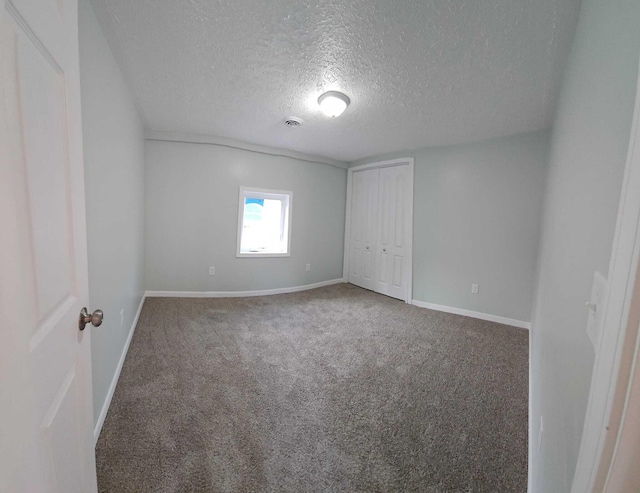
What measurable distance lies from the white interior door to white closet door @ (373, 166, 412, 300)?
3.67 meters

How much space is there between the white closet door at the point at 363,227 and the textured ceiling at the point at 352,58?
1.61 meters

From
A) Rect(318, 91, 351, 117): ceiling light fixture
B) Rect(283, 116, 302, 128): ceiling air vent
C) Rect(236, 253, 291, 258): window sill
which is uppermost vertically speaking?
Rect(283, 116, 302, 128): ceiling air vent

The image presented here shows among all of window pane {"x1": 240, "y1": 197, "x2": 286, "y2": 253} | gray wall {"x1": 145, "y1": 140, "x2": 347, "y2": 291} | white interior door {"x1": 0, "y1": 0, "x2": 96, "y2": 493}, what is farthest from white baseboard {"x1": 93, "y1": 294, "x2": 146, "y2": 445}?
window pane {"x1": 240, "y1": 197, "x2": 286, "y2": 253}

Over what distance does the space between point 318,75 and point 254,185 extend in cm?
221

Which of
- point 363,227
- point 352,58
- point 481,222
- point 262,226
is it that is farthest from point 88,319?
point 363,227

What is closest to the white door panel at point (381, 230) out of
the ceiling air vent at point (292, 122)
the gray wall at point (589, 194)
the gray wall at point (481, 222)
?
the gray wall at point (481, 222)

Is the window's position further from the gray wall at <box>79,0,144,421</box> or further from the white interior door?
the white interior door

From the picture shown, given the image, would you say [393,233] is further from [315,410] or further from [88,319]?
[88,319]

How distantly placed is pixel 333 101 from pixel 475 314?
3.01 meters

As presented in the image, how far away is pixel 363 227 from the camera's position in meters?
4.53

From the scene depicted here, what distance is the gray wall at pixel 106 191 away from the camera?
131 centimetres

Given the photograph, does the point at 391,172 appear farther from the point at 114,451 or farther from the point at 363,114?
the point at 114,451

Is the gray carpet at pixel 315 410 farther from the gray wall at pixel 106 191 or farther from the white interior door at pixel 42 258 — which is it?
the white interior door at pixel 42 258

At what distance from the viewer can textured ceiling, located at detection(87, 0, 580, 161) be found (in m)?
1.34
